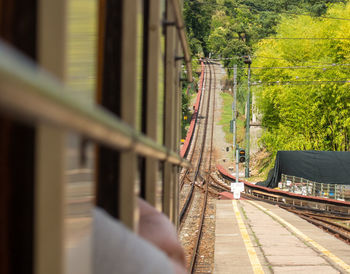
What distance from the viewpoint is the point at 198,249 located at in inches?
527

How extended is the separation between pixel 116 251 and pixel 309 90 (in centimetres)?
3167

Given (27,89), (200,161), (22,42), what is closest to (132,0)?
(22,42)

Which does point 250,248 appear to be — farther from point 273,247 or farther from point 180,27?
point 180,27

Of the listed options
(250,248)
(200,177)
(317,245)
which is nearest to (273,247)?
(250,248)

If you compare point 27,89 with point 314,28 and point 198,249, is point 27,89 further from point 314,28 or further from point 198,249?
point 314,28

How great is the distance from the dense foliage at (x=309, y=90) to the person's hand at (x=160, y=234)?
→ 2788cm

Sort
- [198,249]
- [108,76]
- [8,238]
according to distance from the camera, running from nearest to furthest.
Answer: [8,238], [108,76], [198,249]

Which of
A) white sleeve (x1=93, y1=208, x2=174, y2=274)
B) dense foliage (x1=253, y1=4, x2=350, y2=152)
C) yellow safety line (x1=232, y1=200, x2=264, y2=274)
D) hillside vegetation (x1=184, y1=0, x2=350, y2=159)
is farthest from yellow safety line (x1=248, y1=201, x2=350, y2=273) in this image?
dense foliage (x1=253, y1=4, x2=350, y2=152)

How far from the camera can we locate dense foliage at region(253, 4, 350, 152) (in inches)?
1228

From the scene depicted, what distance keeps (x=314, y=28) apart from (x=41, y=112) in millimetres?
36035

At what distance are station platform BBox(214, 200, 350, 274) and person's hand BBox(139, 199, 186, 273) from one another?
7.37 meters

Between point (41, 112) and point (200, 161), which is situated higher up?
point (41, 112)

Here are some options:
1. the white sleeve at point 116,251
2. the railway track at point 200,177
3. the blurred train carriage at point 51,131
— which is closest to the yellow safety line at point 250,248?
the railway track at point 200,177

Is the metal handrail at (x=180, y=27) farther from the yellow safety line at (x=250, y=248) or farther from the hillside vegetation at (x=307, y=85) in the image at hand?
Result: the hillside vegetation at (x=307, y=85)
